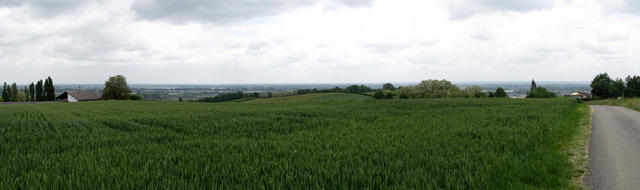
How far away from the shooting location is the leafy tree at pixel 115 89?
73938 millimetres

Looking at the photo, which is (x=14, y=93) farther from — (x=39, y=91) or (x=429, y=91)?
(x=429, y=91)

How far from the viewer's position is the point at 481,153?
7812 mm

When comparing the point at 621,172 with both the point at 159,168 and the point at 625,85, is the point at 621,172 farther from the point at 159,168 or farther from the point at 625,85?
the point at 625,85

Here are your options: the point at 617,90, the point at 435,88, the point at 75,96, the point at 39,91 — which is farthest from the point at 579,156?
the point at 39,91

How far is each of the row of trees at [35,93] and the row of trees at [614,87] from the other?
140 meters

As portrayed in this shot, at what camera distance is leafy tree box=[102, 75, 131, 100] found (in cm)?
7394

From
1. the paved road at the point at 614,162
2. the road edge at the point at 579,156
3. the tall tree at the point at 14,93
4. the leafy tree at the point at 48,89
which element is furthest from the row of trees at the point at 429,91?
the tall tree at the point at 14,93

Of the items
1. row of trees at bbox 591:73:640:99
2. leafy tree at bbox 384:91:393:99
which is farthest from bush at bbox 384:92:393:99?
row of trees at bbox 591:73:640:99

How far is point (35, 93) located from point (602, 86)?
151m

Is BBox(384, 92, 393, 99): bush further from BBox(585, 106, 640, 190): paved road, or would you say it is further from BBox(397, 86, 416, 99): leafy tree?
BBox(585, 106, 640, 190): paved road

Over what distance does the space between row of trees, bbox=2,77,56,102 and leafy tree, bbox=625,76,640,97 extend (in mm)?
145163

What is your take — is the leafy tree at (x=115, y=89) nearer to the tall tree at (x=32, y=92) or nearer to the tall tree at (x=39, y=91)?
the tall tree at (x=39, y=91)

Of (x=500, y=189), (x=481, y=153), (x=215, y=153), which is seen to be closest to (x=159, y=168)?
(x=215, y=153)

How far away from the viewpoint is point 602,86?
243 ft
